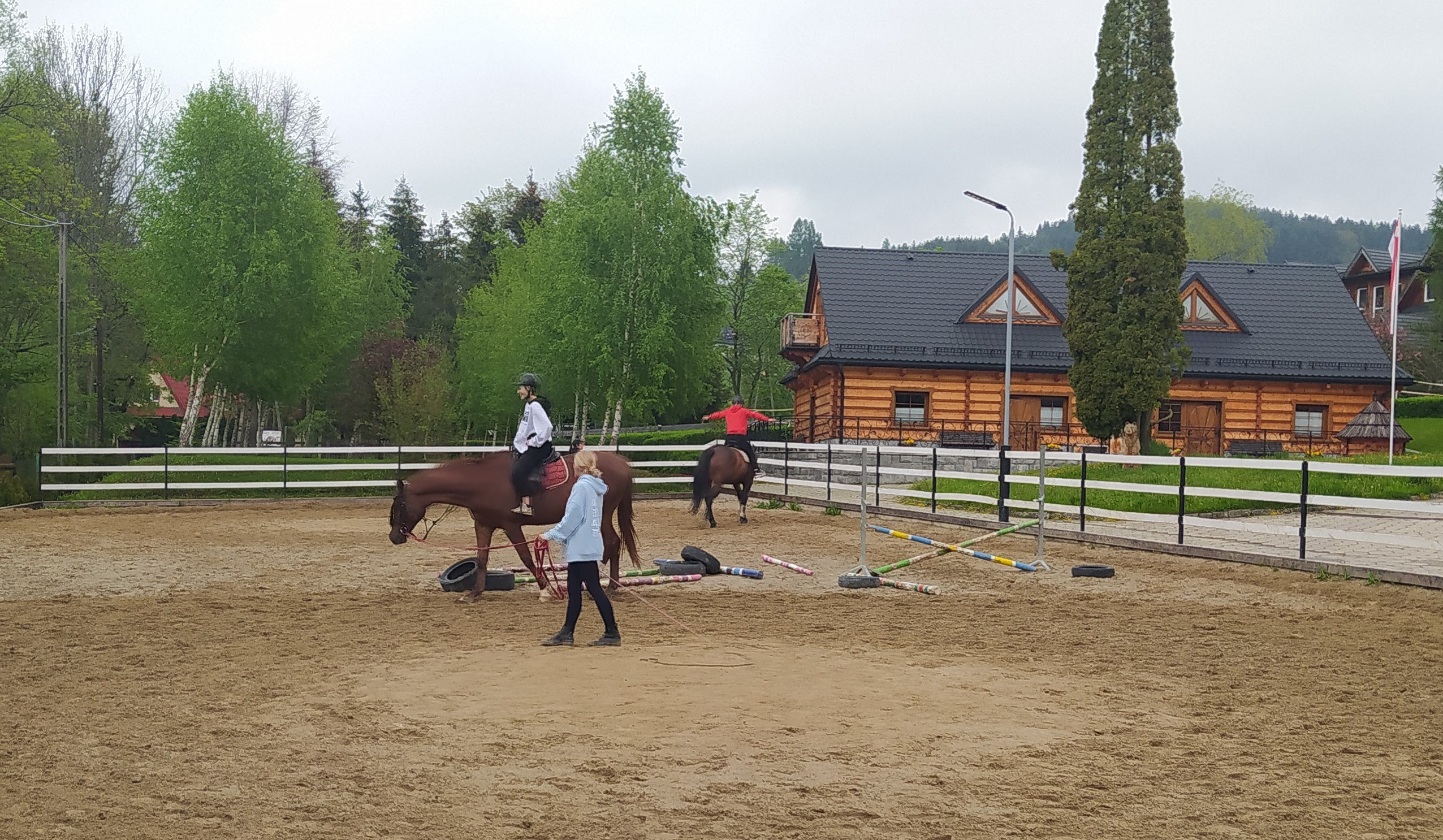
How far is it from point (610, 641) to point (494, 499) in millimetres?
3167

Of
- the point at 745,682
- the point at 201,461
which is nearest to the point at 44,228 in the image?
the point at 201,461

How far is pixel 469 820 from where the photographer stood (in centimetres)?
471

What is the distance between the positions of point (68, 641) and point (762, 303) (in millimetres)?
54320

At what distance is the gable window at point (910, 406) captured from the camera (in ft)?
123

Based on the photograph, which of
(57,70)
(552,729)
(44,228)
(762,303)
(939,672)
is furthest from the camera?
(762,303)

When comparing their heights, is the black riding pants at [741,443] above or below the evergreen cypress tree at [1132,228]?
below

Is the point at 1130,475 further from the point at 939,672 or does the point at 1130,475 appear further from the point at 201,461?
the point at 201,461

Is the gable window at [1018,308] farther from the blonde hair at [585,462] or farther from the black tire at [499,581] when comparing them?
the blonde hair at [585,462]

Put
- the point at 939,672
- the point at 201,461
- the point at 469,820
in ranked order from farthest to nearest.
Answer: the point at 201,461
the point at 939,672
the point at 469,820

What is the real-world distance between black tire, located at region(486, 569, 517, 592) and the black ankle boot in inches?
122

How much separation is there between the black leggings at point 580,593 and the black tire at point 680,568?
140 inches

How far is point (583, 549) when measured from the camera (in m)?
8.59

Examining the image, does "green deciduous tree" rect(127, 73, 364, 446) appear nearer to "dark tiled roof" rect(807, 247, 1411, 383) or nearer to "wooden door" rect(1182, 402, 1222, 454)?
"dark tiled roof" rect(807, 247, 1411, 383)

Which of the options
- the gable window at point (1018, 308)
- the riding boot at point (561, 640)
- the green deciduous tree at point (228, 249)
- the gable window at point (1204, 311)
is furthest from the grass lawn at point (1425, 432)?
the green deciduous tree at point (228, 249)
